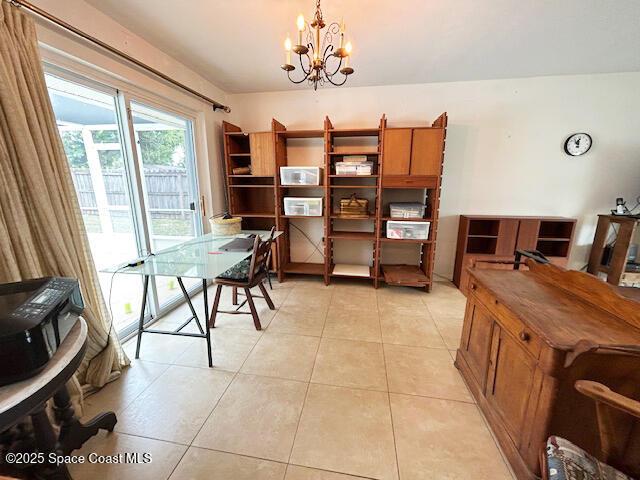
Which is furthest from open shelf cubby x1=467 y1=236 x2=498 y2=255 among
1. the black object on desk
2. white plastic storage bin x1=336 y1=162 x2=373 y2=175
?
the black object on desk

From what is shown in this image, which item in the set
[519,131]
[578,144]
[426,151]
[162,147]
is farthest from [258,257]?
[578,144]

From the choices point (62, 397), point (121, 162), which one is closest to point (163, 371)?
point (62, 397)

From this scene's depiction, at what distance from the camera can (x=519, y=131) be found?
9.44 ft

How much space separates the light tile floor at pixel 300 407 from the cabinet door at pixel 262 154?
1.77 m

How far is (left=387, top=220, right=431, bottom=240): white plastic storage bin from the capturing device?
283 cm

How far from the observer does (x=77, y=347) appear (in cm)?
88

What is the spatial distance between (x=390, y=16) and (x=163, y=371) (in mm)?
3002

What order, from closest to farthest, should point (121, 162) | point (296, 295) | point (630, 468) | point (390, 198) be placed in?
point (630, 468) < point (121, 162) < point (296, 295) < point (390, 198)

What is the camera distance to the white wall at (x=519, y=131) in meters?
2.75

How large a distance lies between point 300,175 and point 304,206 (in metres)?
0.37

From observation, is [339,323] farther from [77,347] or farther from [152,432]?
[77,347]

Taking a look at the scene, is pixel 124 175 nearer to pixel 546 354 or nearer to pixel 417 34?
pixel 417 34

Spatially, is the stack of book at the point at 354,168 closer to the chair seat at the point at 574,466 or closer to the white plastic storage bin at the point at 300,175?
the white plastic storage bin at the point at 300,175

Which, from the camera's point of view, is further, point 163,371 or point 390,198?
point 390,198
